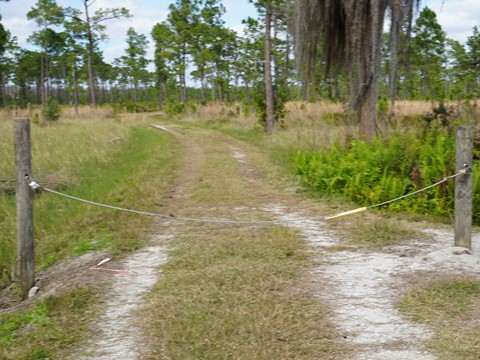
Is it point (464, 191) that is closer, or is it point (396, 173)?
point (464, 191)

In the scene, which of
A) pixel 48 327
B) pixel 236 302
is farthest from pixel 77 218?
pixel 236 302

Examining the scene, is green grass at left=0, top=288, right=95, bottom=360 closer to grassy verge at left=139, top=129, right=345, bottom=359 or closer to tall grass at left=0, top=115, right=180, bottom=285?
grassy verge at left=139, top=129, right=345, bottom=359

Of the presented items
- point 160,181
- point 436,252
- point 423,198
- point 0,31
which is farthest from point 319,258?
point 0,31

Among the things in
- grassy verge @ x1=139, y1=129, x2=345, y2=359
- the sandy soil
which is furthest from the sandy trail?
grassy verge @ x1=139, y1=129, x2=345, y2=359

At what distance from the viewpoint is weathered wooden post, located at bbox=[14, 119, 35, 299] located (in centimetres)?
463

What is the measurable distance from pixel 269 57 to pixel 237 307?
15.1m

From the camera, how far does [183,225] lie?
6535 mm

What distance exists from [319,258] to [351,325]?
1.51 m

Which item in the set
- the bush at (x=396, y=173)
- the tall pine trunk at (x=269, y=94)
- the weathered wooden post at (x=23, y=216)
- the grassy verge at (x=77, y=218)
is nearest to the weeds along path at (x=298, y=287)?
the grassy verge at (x=77, y=218)

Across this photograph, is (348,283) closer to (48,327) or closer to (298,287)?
(298,287)

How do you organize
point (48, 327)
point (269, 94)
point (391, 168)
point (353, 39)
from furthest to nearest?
point (269, 94), point (353, 39), point (391, 168), point (48, 327)

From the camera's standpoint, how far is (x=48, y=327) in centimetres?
365

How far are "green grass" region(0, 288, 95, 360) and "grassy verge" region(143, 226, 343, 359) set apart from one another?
534mm

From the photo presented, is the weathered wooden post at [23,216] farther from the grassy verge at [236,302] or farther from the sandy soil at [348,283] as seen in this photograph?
the grassy verge at [236,302]
